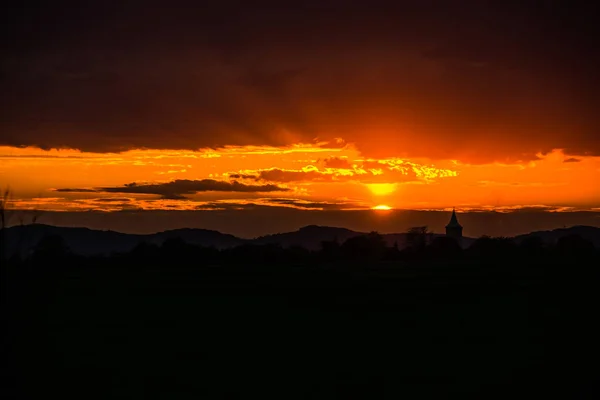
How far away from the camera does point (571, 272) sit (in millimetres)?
49781

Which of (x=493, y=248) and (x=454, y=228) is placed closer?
(x=493, y=248)

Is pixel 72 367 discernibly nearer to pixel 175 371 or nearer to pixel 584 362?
pixel 175 371

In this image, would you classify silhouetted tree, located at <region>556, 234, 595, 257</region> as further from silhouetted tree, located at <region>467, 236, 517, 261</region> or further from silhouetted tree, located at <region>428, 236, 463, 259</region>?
silhouetted tree, located at <region>428, 236, 463, 259</region>

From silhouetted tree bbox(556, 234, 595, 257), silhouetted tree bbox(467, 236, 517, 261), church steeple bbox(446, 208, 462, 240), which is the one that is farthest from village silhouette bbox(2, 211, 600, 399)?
church steeple bbox(446, 208, 462, 240)

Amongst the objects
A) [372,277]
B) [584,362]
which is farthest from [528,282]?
[584,362]

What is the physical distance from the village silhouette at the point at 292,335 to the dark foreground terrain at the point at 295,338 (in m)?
0.06

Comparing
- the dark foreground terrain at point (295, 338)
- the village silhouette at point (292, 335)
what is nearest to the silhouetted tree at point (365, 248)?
the village silhouette at point (292, 335)

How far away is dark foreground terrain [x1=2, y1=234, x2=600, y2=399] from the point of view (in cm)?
1906

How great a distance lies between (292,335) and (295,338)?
0.64 meters

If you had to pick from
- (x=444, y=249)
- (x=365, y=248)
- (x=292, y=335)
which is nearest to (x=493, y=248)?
(x=444, y=249)

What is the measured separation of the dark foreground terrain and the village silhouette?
0.06 m

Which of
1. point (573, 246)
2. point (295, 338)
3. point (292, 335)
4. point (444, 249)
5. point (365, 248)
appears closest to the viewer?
point (295, 338)

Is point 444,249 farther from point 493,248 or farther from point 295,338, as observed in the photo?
point 295,338

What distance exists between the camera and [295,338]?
2844 cm
